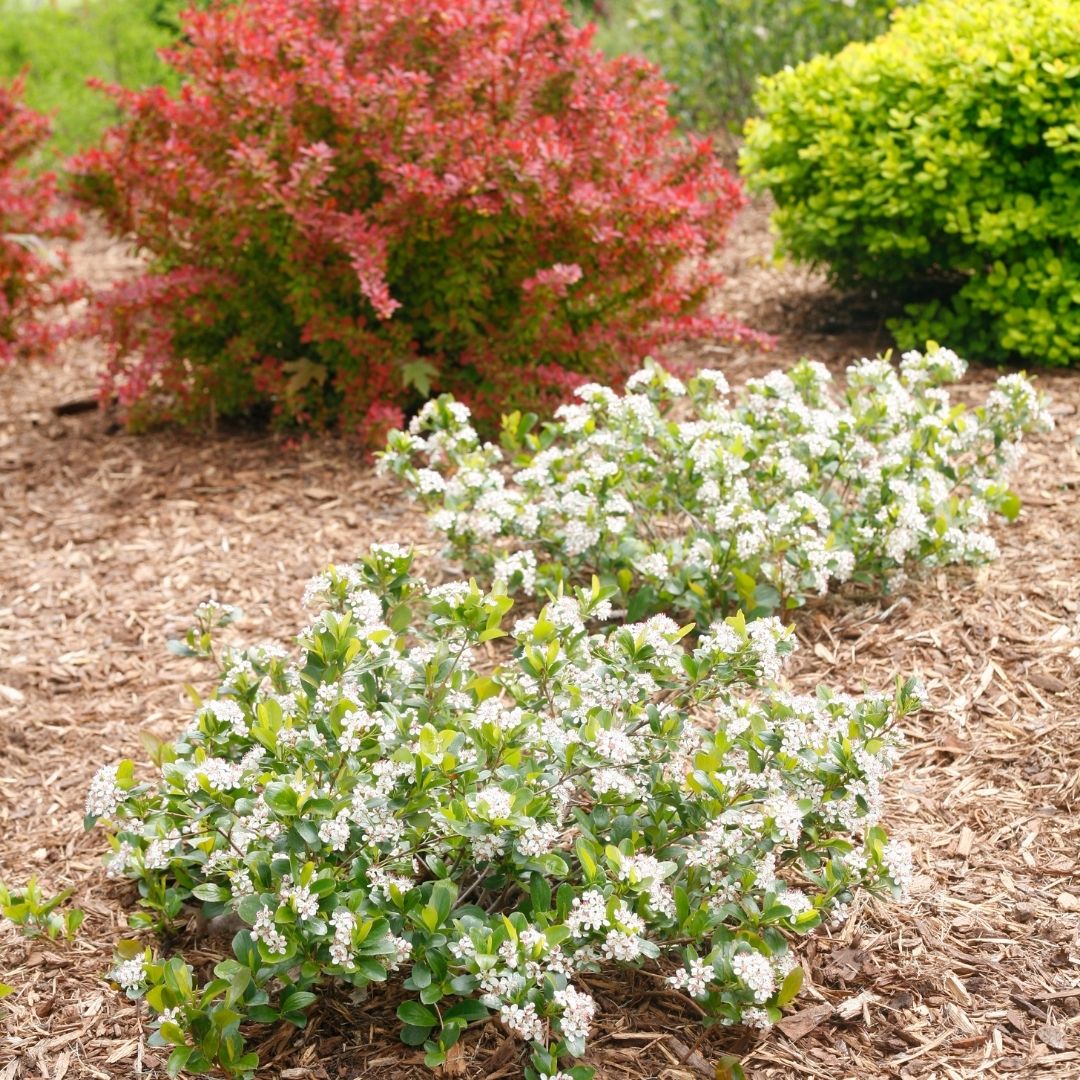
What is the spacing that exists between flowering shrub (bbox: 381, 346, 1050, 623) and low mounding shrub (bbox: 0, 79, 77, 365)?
2.66 metres

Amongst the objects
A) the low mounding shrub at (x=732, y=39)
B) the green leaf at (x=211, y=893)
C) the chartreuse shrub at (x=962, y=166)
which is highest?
the low mounding shrub at (x=732, y=39)

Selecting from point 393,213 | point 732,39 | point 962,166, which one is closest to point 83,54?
point 732,39

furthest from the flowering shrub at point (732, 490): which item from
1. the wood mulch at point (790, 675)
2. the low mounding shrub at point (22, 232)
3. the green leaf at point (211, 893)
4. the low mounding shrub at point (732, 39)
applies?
the low mounding shrub at point (732, 39)

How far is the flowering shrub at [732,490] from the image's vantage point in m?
3.08

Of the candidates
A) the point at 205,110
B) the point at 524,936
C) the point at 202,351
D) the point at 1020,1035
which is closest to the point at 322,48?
the point at 205,110

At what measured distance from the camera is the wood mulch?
2127 millimetres

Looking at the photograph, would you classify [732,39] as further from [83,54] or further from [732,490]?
[83,54]

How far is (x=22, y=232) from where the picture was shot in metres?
5.44

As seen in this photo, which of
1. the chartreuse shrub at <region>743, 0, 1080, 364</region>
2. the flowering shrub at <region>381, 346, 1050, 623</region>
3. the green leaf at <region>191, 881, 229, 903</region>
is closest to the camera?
the green leaf at <region>191, 881, 229, 903</region>

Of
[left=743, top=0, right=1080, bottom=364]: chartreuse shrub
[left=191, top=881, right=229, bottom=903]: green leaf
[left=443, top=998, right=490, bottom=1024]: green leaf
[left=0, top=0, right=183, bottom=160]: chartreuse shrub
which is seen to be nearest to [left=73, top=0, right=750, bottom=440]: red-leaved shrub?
[left=743, top=0, right=1080, bottom=364]: chartreuse shrub

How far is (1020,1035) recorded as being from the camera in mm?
2121

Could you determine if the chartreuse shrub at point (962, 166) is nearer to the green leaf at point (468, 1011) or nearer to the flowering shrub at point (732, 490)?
the flowering shrub at point (732, 490)

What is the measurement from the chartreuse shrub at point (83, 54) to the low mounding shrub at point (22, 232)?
400 cm

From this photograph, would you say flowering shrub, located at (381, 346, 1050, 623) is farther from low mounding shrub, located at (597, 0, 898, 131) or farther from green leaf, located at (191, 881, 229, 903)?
low mounding shrub, located at (597, 0, 898, 131)
